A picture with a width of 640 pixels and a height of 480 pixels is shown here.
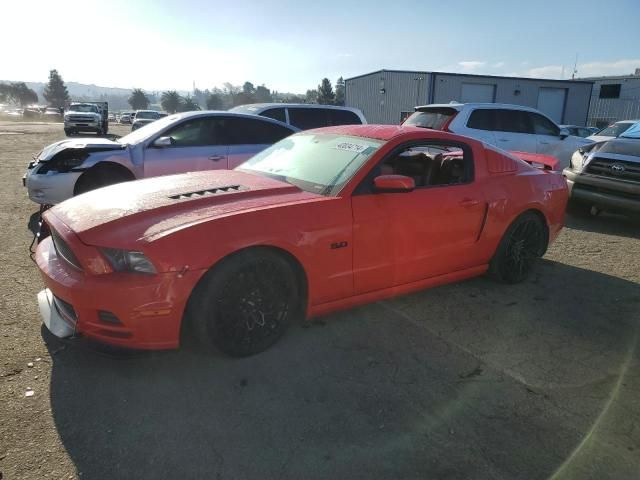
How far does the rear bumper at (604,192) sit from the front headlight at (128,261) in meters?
6.56

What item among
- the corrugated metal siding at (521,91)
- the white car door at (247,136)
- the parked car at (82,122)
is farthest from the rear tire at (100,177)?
the corrugated metal siding at (521,91)

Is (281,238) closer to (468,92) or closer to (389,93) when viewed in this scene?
(468,92)

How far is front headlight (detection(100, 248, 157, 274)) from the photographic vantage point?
2.63 meters

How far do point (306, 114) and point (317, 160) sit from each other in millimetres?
5796

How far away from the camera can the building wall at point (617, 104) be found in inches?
1249

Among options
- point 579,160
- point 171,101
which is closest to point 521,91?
point 579,160

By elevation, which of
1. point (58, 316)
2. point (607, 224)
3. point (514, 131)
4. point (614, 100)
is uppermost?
point (614, 100)

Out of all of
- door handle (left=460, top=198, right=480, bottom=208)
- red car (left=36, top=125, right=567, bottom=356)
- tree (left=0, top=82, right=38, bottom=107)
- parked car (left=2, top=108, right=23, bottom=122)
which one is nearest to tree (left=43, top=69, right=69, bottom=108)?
tree (left=0, top=82, right=38, bottom=107)

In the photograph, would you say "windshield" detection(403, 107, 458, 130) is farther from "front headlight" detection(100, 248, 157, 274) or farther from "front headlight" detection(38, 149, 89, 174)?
"front headlight" detection(100, 248, 157, 274)

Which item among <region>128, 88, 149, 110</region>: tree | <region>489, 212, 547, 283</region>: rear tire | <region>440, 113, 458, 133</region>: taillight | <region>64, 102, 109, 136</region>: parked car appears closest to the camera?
<region>489, 212, 547, 283</region>: rear tire

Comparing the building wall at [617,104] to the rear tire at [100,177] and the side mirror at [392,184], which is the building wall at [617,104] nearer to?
the rear tire at [100,177]

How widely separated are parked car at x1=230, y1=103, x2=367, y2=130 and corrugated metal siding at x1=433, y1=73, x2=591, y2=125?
1932 cm

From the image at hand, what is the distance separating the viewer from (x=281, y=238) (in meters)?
2.96

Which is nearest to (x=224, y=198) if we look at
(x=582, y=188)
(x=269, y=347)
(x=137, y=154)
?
(x=269, y=347)
